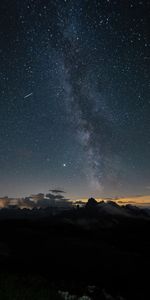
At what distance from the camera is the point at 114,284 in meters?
29.5

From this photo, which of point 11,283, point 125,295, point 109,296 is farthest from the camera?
point 125,295

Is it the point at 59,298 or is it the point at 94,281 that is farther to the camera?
the point at 94,281

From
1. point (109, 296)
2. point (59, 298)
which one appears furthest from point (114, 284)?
point (59, 298)

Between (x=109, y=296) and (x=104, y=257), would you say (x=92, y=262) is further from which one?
(x=109, y=296)

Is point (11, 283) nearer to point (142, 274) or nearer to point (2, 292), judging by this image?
point (2, 292)

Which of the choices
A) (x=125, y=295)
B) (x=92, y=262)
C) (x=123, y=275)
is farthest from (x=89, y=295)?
(x=92, y=262)

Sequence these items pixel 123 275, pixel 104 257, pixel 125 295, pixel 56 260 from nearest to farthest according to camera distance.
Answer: pixel 125 295, pixel 123 275, pixel 56 260, pixel 104 257

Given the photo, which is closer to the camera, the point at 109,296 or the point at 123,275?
the point at 109,296

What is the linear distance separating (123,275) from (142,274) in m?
2.37

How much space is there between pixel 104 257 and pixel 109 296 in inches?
1061

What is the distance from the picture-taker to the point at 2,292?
18.1 meters

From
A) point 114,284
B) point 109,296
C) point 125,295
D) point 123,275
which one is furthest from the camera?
point 123,275

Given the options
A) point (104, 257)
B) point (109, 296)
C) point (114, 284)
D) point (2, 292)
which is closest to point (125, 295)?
point (109, 296)

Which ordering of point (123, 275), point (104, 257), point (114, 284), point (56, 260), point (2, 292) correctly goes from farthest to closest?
1. point (104, 257)
2. point (56, 260)
3. point (123, 275)
4. point (114, 284)
5. point (2, 292)
